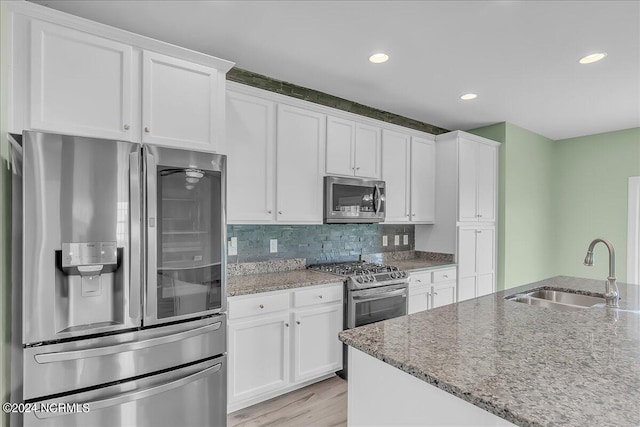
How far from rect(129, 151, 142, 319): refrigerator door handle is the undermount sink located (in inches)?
84.8

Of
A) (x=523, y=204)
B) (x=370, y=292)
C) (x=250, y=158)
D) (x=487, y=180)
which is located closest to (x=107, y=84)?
(x=250, y=158)

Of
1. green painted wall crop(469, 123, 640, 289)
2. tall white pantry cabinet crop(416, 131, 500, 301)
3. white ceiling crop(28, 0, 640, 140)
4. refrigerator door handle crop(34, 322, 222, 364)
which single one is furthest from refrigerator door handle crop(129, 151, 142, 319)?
green painted wall crop(469, 123, 640, 289)

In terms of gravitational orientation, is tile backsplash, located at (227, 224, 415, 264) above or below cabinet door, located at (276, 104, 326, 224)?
below

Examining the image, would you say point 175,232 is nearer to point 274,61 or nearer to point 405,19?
point 274,61

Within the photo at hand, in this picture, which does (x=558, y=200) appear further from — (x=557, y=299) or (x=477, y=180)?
(x=557, y=299)

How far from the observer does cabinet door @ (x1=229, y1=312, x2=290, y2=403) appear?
2.30 m

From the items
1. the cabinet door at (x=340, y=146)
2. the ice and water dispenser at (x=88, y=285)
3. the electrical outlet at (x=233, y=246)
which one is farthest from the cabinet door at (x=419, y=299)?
the ice and water dispenser at (x=88, y=285)

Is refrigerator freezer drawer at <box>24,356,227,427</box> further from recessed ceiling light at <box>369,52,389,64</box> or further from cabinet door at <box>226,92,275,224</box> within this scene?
recessed ceiling light at <box>369,52,389,64</box>

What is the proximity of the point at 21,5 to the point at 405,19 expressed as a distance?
2.01 m

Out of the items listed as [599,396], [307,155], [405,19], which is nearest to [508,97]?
[405,19]

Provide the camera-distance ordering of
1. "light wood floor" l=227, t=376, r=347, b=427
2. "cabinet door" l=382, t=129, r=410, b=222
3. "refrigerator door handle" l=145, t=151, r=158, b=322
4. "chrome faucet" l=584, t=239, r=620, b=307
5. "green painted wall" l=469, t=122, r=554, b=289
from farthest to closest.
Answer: "green painted wall" l=469, t=122, r=554, b=289, "cabinet door" l=382, t=129, r=410, b=222, "light wood floor" l=227, t=376, r=347, b=427, "chrome faucet" l=584, t=239, r=620, b=307, "refrigerator door handle" l=145, t=151, r=158, b=322

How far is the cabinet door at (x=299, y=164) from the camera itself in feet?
9.21

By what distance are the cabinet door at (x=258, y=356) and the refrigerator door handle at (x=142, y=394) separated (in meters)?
0.27

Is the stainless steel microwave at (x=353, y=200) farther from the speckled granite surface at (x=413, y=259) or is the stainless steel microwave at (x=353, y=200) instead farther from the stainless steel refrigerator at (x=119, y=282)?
the stainless steel refrigerator at (x=119, y=282)
